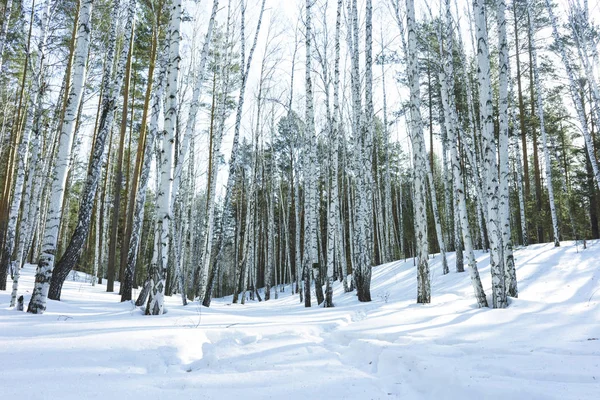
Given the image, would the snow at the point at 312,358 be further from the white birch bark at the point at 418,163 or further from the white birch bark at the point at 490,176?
the white birch bark at the point at 418,163

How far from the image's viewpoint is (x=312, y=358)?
3.51 m

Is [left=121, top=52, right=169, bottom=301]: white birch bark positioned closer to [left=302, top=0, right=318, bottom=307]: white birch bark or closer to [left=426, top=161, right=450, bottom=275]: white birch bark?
[left=302, top=0, right=318, bottom=307]: white birch bark

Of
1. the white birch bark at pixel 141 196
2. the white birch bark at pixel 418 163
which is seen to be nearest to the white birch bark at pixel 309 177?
the white birch bark at pixel 418 163

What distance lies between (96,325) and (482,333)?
16.4 ft

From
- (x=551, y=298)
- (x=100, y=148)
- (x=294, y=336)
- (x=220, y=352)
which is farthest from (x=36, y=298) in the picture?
(x=551, y=298)

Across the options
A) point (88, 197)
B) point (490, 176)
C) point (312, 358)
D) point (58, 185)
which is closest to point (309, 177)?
point (490, 176)

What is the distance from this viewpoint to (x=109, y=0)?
10.6 m

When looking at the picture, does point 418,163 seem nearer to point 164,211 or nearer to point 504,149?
point 504,149

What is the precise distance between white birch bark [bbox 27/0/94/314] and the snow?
1.37 ft

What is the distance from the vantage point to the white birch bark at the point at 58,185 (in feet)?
16.7

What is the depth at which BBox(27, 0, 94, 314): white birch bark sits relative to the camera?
5075 mm

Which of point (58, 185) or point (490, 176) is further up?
point (490, 176)

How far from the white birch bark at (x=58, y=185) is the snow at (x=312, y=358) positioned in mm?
417

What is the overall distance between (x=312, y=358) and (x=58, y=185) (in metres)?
4.71
